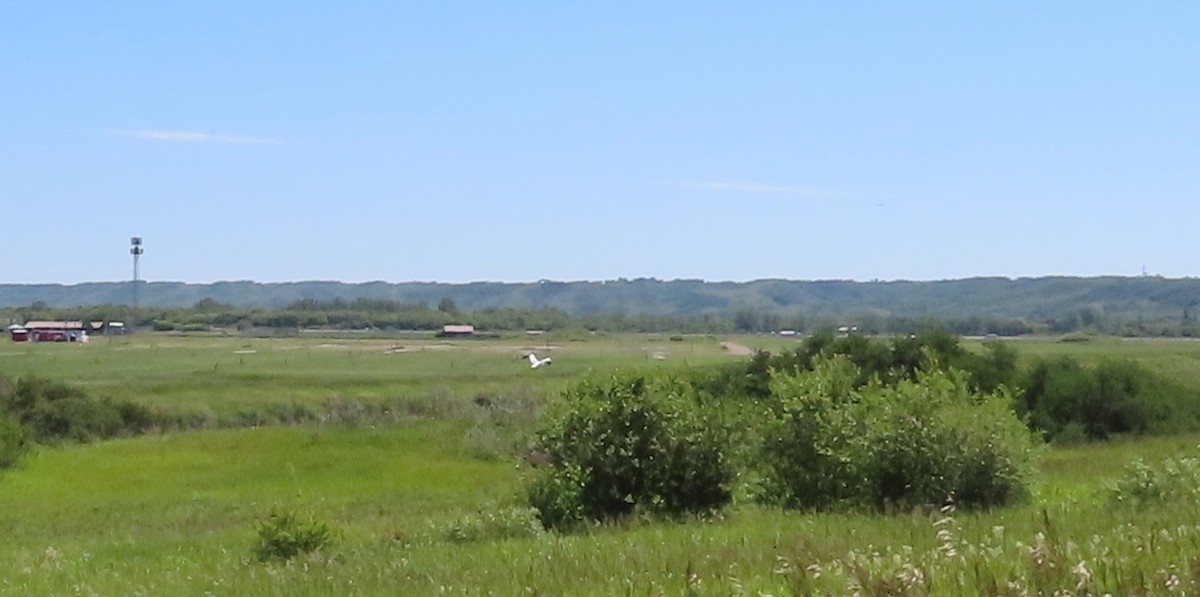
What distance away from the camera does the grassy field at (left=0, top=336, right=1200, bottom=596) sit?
23.7 feet

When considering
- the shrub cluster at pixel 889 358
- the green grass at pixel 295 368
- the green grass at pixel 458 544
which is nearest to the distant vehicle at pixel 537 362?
the green grass at pixel 295 368

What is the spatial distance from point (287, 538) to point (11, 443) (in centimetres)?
2573

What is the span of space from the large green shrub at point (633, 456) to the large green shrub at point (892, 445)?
35.2 inches

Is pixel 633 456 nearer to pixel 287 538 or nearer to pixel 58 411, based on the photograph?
pixel 287 538

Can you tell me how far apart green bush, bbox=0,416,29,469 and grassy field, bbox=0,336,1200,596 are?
0.47m

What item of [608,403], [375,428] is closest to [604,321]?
[375,428]

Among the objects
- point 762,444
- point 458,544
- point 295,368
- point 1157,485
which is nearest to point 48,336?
point 295,368

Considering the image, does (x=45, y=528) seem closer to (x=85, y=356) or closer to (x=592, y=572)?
(x=592, y=572)

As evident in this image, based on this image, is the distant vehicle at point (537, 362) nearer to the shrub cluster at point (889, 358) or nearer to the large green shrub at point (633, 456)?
the shrub cluster at point (889, 358)

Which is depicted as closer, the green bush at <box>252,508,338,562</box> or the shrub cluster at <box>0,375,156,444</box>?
the green bush at <box>252,508,338,562</box>

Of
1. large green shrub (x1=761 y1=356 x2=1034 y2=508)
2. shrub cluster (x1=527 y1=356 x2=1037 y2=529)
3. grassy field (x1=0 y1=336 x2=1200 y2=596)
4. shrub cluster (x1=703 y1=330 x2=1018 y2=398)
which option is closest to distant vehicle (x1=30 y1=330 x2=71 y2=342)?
grassy field (x1=0 y1=336 x2=1200 y2=596)

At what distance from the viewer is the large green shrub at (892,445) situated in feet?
55.4

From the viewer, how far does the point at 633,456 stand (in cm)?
1836

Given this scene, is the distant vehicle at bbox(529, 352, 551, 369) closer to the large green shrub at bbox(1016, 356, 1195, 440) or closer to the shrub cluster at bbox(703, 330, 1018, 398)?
the shrub cluster at bbox(703, 330, 1018, 398)
